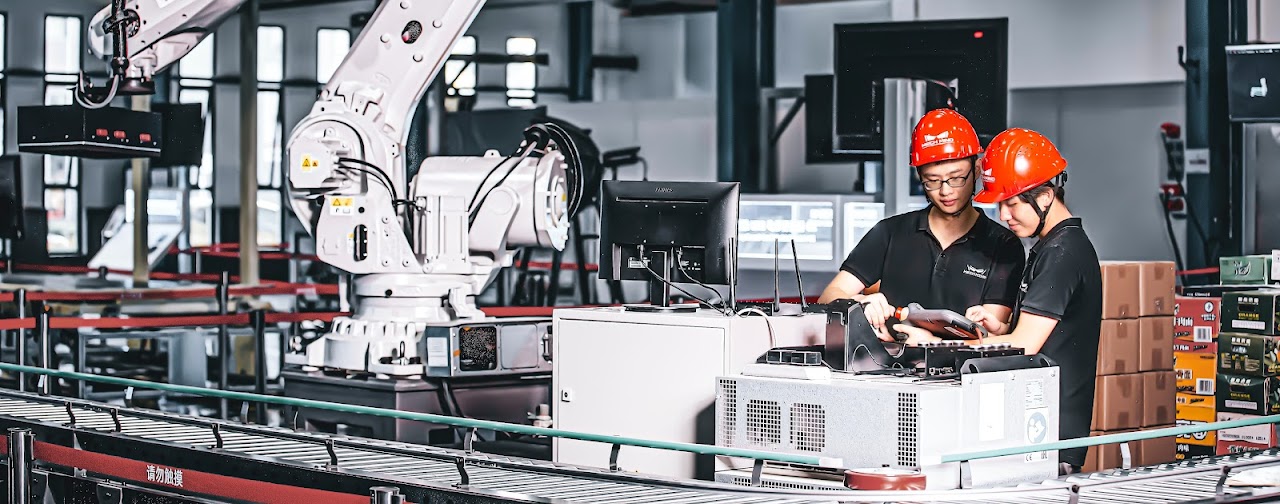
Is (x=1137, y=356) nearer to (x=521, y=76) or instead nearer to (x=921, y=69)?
(x=921, y=69)

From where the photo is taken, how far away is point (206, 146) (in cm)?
1820

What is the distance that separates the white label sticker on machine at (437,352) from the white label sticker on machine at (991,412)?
2.90 m

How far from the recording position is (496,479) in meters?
3.33


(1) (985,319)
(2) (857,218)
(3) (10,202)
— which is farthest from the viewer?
(3) (10,202)

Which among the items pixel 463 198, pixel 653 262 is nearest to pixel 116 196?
pixel 463 198

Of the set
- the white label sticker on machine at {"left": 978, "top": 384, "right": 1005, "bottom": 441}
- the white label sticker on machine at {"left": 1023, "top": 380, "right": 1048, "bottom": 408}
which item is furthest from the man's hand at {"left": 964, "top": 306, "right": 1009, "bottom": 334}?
the white label sticker on machine at {"left": 978, "top": 384, "right": 1005, "bottom": 441}

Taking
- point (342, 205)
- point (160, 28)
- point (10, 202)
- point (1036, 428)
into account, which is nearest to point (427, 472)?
point (1036, 428)

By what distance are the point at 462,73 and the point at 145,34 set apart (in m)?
10.5

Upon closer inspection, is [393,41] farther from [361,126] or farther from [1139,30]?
[1139,30]

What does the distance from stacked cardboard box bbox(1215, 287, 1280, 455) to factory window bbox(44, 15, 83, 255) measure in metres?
15.0

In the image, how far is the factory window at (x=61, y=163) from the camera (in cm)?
1762

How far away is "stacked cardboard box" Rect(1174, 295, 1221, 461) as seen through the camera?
6.09 metres

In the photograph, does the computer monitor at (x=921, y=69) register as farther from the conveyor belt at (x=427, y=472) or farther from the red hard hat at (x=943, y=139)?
the conveyor belt at (x=427, y=472)

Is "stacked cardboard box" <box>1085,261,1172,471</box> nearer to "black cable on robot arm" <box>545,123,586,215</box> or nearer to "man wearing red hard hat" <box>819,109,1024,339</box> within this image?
"man wearing red hard hat" <box>819,109,1024,339</box>
